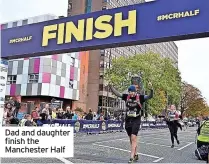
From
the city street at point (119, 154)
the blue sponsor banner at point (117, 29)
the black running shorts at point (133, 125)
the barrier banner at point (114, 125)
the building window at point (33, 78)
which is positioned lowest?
the city street at point (119, 154)

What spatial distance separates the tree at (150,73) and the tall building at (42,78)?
23.1 feet

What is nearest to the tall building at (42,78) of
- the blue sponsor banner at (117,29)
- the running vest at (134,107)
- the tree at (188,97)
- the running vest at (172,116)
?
the blue sponsor banner at (117,29)

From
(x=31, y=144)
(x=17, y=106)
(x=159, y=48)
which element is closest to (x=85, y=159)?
(x=31, y=144)

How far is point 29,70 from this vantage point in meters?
40.8

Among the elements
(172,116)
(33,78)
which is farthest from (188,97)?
(172,116)

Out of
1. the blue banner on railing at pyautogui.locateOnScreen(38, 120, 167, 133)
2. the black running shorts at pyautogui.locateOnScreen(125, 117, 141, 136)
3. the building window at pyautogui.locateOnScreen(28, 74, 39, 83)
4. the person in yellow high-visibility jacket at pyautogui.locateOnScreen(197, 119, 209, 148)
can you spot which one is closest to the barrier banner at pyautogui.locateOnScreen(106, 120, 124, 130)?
the blue banner on railing at pyautogui.locateOnScreen(38, 120, 167, 133)

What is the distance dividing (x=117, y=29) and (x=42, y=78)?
31654 mm

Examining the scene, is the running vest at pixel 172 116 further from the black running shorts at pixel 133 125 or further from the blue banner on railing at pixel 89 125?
the blue banner on railing at pixel 89 125

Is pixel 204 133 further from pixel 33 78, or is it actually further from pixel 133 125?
pixel 33 78

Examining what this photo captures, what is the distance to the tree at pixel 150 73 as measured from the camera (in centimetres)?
4400

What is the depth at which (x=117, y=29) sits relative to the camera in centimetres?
929

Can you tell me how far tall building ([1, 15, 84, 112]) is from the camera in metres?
40.0

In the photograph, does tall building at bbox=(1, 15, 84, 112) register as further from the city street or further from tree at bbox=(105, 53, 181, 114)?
the city street

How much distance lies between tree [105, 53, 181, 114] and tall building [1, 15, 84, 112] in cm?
704
